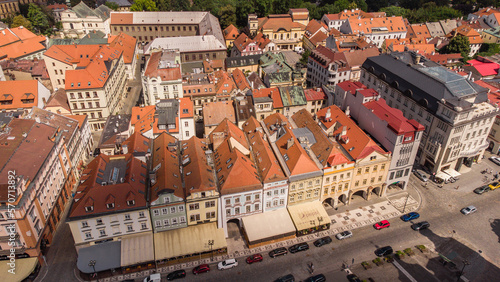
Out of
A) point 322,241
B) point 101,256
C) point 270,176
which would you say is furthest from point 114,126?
point 322,241

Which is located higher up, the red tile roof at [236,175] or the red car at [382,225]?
the red tile roof at [236,175]

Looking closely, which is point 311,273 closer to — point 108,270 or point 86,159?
point 108,270

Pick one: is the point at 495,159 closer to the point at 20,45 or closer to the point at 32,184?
the point at 32,184

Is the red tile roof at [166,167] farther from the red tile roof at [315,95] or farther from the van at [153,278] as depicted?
the red tile roof at [315,95]

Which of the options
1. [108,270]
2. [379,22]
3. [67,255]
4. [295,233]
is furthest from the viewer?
[379,22]

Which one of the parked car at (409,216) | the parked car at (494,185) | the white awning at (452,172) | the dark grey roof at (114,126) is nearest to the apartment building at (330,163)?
the parked car at (409,216)

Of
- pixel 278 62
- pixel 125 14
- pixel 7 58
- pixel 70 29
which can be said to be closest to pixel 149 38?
pixel 125 14
